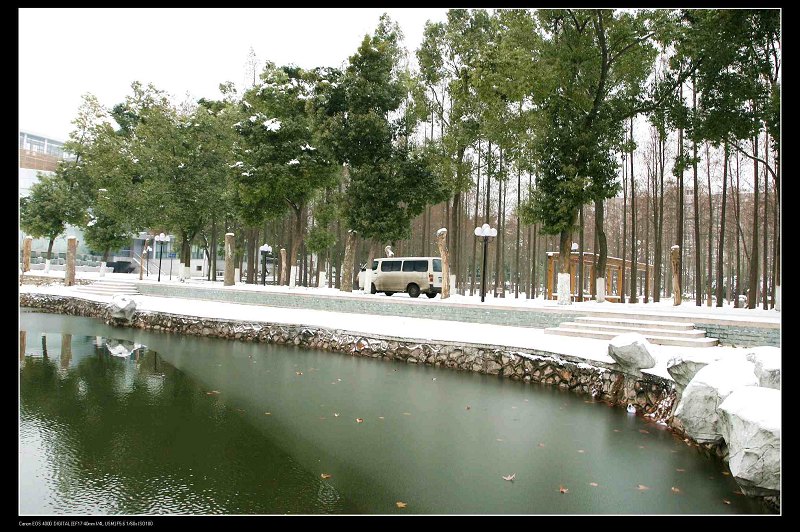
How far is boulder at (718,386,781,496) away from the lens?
407 cm

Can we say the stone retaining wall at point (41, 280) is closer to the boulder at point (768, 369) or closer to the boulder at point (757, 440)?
the boulder at point (768, 369)

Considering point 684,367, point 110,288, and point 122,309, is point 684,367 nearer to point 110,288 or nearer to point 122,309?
point 122,309

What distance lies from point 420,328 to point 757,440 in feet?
32.8

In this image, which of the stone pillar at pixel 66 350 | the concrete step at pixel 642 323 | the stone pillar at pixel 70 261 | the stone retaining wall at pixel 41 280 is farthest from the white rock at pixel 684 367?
the stone retaining wall at pixel 41 280

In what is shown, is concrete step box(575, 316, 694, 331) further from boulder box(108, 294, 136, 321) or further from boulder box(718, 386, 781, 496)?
boulder box(108, 294, 136, 321)

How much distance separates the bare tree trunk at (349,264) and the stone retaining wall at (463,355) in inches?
264

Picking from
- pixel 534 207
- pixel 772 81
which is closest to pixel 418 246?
pixel 534 207

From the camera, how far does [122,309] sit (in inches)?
677

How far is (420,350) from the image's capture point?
11922mm

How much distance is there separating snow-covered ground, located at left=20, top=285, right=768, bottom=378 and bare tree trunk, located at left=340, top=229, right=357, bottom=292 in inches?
140

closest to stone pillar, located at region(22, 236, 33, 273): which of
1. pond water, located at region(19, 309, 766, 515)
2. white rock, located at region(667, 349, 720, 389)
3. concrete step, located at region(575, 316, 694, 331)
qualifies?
pond water, located at region(19, 309, 766, 515)

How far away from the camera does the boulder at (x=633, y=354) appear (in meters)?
8.00
